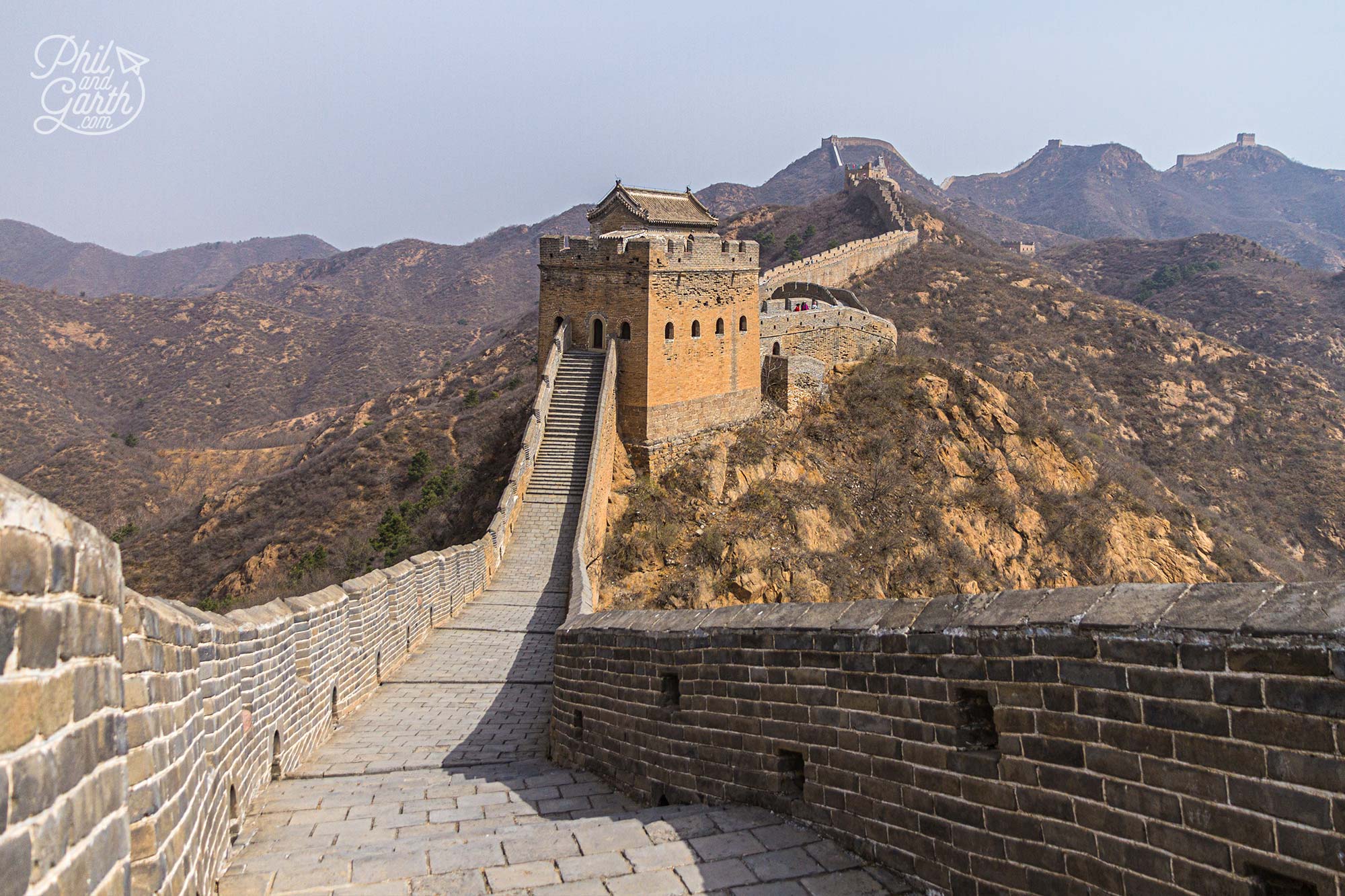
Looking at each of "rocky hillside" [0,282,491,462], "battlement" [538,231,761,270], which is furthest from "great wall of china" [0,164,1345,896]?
"rocky hillside" [0,282,491,462]

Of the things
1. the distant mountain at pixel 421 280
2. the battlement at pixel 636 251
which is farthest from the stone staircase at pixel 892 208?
the battlement at pixel 636 251

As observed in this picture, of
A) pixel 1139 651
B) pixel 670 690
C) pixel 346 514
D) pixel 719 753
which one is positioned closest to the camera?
pixel 1139 651

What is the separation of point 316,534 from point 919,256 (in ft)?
131

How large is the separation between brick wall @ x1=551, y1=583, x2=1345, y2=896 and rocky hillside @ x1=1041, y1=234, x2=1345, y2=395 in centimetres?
6148

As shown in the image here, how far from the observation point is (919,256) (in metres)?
54.9

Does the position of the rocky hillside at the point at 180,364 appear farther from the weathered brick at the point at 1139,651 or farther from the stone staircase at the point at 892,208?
the weathered brick at the point at 1139,651

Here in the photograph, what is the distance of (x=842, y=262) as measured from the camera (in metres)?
48.4

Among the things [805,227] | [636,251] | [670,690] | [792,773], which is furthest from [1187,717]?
[805,227]

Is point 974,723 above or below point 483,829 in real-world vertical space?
above

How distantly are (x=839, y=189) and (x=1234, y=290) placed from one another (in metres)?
67.1

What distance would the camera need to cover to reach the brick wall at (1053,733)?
3.32 metres

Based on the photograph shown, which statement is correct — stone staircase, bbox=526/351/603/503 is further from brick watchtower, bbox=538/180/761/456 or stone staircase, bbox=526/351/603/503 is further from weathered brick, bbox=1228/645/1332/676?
weathered brick, bbox=1228/645/1332/676

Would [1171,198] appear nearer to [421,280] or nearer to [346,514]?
[421,280]

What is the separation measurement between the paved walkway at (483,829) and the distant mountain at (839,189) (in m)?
102
